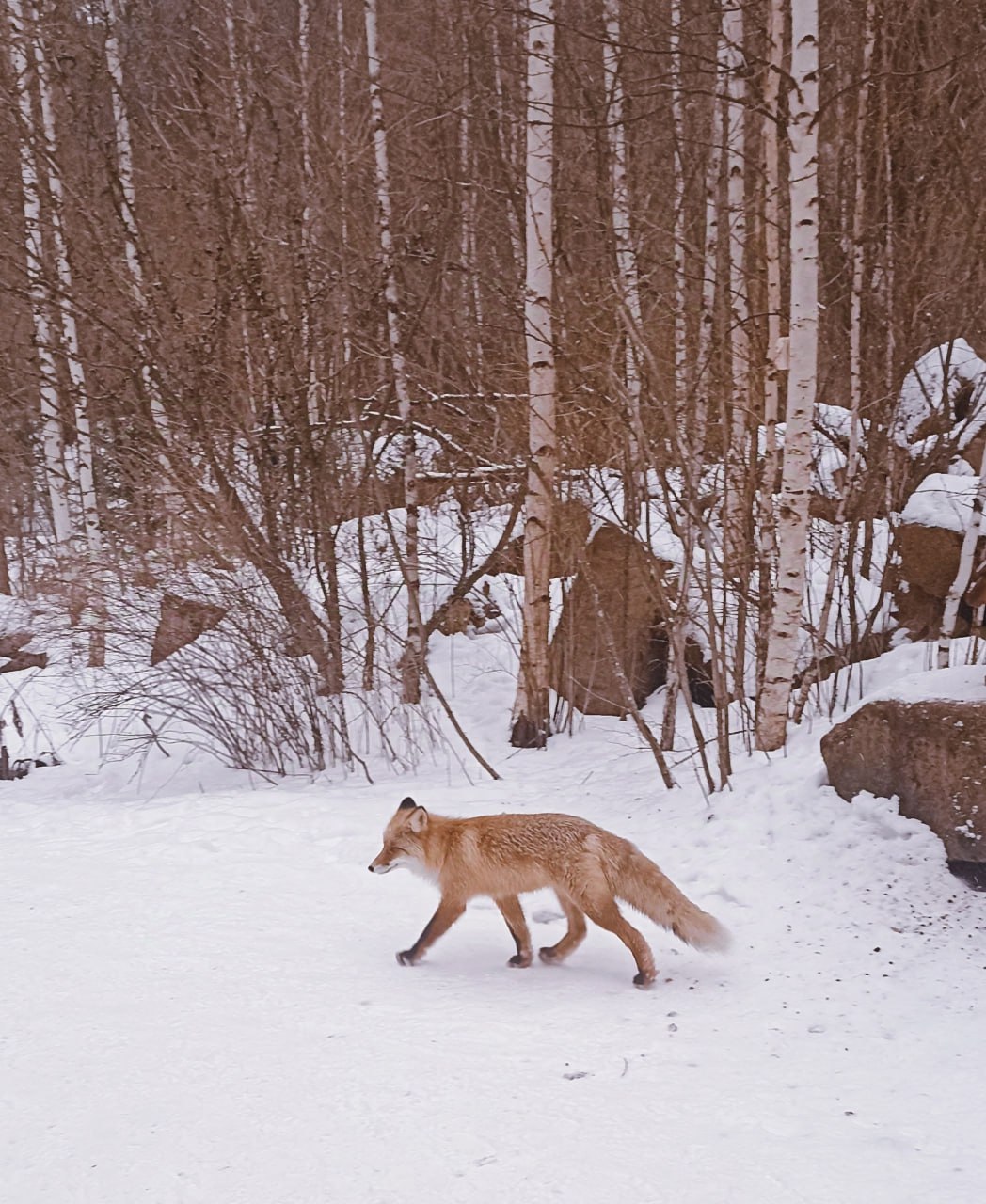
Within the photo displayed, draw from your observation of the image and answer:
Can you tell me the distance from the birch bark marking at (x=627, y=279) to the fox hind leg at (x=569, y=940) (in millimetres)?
3447

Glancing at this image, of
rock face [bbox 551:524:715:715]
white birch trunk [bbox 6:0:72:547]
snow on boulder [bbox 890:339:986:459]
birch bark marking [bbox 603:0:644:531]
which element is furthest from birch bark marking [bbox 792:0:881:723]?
white birch trunk [bbox 6:0:72:547]

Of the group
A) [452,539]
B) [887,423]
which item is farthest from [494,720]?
[887,423]

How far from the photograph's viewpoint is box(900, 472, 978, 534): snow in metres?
9.71

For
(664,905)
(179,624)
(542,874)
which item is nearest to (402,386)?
(179,624)

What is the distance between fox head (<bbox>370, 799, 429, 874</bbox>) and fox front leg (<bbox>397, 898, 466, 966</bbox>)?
0.97 feet

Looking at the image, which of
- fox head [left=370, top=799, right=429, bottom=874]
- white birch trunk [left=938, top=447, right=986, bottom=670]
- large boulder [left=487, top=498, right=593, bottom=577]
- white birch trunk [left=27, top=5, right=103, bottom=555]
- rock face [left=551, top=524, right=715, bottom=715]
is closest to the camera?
fox head [left=370, top=799, right=429, bottom=874]

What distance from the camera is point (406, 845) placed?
517 cm

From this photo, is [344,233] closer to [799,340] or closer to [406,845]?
[799,340]

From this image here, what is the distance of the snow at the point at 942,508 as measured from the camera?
971cm

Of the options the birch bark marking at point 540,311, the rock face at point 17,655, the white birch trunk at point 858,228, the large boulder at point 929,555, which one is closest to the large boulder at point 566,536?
the birch bark marking at point 540,311

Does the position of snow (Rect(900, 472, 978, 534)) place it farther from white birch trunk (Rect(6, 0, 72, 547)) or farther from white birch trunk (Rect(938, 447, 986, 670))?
white birch trunk (Rect(6, 0, 72, 547))

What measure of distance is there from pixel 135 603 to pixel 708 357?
20.0 feet

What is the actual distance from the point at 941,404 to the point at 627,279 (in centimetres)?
425

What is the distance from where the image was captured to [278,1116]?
11.4 feet
